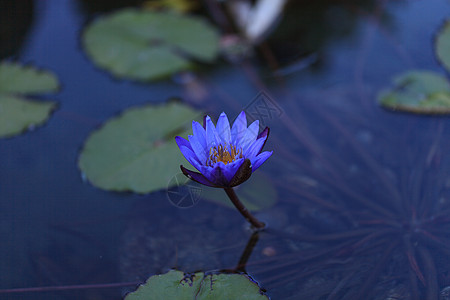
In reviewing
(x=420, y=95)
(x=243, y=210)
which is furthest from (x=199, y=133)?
(x=420, y=95)

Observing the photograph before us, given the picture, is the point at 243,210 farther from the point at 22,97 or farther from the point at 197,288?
the point at 22,97

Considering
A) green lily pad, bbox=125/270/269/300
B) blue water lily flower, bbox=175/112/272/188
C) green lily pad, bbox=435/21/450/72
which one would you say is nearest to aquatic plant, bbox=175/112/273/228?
blue water lily flower, bbox=175/112/272/188

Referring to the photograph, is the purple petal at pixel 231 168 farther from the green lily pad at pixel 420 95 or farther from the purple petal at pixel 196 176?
the green lily pad at pixel 420 95

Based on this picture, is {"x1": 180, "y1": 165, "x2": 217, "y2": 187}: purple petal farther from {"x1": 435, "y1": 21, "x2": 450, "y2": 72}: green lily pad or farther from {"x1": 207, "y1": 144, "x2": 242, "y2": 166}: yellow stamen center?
{"x1": 435, "y1": 21, "x2": 450, "y2": 72}: green lily pad

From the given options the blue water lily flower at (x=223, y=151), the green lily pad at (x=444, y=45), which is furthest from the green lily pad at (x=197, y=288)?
the green lily pad at (x=444, y=45)

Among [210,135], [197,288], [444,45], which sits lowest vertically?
[197,288]
